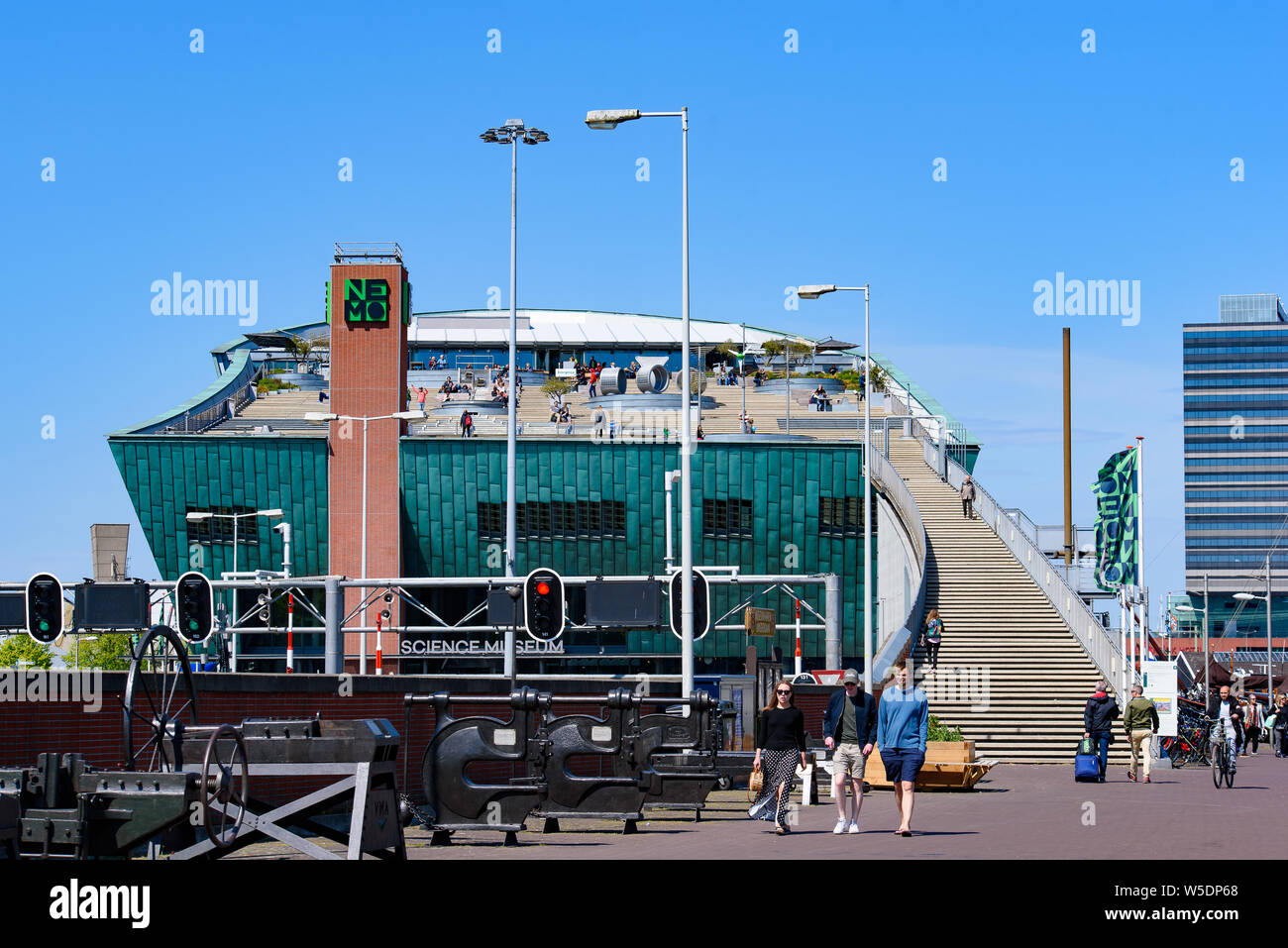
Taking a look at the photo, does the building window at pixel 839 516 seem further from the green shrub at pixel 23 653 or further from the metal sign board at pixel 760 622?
the green shrub at pixel 23 653

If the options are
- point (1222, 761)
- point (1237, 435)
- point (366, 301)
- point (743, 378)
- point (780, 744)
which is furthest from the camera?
point (1237, 435)

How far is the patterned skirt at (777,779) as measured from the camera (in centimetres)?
1608

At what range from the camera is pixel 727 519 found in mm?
62250

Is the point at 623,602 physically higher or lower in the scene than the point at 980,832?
higher

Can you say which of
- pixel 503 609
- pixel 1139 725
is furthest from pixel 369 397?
pixel 1139 725

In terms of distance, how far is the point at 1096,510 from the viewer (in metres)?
36.0

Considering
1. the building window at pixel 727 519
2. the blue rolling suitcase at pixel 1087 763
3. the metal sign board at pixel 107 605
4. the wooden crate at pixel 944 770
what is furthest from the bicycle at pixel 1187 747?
the building window at pixel 727 519

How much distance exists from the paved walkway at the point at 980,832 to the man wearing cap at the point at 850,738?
346 millimetres

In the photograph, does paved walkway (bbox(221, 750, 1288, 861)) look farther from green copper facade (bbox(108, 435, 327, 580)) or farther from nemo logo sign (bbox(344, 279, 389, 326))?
green copper facade (bbox(108, 435, 327, 580))

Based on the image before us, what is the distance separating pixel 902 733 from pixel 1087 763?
36.9 feet

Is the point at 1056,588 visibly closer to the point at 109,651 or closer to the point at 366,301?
the point at 366,301

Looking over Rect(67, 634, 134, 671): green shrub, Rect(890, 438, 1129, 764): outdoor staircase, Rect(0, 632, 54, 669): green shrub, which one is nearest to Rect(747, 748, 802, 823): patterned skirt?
Rect(890, 438, 1129, 764): outdoor staircase
